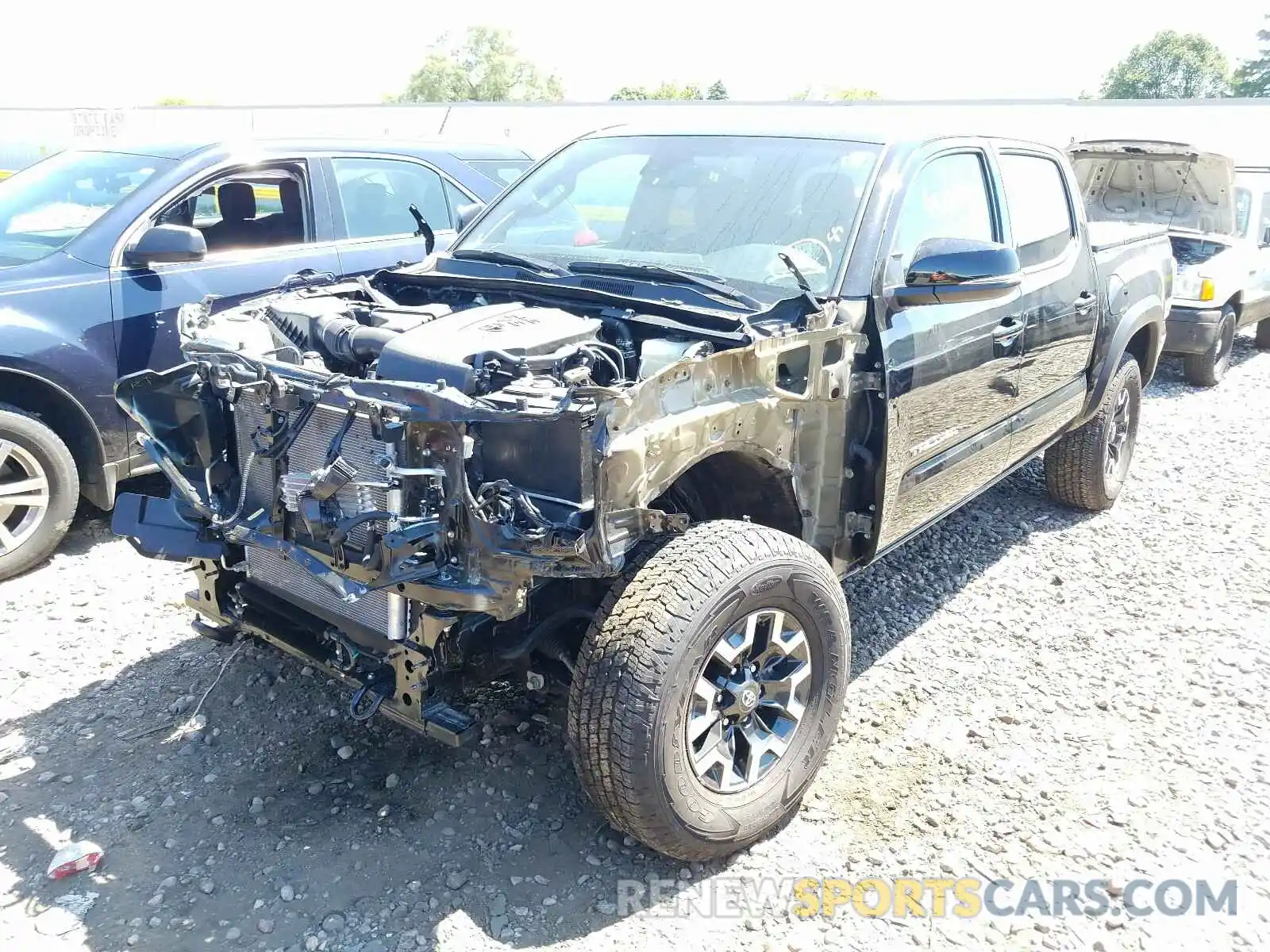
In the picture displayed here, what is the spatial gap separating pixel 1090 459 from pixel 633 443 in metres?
3.78

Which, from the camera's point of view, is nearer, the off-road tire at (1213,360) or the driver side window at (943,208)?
the driver side window at (943,208)

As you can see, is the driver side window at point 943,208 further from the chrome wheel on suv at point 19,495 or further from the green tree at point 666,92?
the green tree at point 666,92

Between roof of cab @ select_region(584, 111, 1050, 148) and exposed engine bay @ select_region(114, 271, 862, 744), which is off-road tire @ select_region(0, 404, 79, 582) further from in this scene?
roof of cab @ select_region(584, 111, 1050, 148)

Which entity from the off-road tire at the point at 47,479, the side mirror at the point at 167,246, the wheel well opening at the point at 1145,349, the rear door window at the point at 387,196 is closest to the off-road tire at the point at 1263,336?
the wheel well opening at the point at 1145,349

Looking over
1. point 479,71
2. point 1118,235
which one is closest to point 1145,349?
point 1118,235

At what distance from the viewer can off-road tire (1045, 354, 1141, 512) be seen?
17.4 ft

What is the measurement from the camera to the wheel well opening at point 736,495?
122 inches

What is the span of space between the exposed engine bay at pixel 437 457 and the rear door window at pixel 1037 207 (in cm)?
154

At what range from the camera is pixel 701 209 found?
3.59 meters

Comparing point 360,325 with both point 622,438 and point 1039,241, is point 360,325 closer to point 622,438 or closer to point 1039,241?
point 622,438

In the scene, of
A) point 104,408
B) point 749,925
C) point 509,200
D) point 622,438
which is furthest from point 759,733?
point 104,408

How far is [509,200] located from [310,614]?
6.60 ft

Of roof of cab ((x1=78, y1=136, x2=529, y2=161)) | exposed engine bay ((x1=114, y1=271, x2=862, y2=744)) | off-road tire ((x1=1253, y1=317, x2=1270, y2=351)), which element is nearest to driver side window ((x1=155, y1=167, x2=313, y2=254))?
roof of cab ((x1=78, y1=136, x2=529, y2=161))

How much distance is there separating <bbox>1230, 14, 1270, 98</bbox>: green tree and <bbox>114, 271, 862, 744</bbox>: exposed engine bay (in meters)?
→ 82.8
